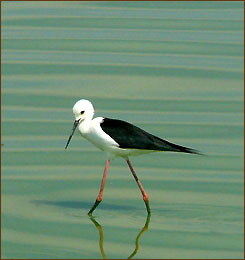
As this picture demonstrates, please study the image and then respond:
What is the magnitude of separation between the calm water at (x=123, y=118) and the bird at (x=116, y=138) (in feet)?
1.79

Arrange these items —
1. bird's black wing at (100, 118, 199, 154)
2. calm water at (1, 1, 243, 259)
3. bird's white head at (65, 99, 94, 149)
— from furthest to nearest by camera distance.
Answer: bird's white head at (65, 99, 94, 149)
bird's black wing at (100, 118, 199, 154)
calm water at (1, 1, 243, 259)

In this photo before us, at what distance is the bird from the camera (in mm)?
11305

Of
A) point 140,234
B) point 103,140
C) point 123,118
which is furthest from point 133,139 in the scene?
point 123,118

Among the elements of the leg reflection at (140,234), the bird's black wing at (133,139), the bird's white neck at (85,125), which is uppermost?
the bird's white neck at (85,125)

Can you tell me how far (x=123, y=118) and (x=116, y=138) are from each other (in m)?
3.20

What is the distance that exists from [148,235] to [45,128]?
360cm

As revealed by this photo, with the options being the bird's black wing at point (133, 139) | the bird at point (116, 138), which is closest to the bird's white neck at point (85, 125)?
the bird at point (116, 138)

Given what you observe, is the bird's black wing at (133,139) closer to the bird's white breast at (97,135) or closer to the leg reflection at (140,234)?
the bird's white breast at (97,135)

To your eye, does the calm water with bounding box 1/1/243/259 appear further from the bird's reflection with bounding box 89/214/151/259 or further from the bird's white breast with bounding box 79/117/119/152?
the bird's white breast with bounding box 79/117/119/152

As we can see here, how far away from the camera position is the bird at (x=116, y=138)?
445 inches

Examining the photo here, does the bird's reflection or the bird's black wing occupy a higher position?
the bird's black wing

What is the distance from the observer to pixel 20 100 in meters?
15.1

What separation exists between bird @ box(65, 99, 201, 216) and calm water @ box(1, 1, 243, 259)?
0.55 m

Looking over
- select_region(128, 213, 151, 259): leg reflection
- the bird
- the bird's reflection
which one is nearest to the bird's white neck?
the bird
